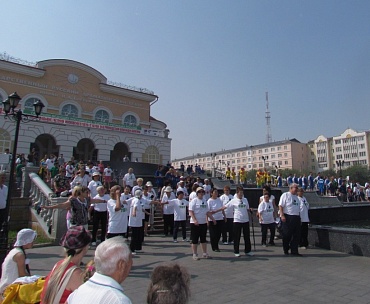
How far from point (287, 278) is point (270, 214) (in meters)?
4.00

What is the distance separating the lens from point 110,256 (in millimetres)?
2146

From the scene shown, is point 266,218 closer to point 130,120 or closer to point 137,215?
point 137,215

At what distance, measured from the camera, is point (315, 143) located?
10400 cm

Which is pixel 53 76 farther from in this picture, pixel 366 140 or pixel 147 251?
pixel 366 140

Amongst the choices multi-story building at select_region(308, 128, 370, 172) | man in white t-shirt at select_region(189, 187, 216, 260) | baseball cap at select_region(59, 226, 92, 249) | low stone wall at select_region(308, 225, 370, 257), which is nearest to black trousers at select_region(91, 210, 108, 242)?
man in white t-shirt at select_region(189, 187, 216, 260)

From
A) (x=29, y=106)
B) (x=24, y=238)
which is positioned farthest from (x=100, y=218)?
(x=29, y=106)

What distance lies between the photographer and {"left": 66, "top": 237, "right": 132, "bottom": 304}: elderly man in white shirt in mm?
1900

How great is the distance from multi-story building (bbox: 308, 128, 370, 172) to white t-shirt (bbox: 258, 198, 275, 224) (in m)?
83.1

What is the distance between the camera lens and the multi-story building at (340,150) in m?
89.6

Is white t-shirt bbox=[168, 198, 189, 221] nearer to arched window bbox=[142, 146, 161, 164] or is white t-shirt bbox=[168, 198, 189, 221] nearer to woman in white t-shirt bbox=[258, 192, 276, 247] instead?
woman in white t-shirt bbox=[258, 192, 276, 247]

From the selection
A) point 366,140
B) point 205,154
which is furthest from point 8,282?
point 205,154

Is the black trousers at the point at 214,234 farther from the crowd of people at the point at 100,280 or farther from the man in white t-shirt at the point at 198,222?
the crowd of people at the point at 100,280

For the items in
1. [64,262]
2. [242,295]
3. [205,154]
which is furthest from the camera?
[205,154]

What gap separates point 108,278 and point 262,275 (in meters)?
5.36
